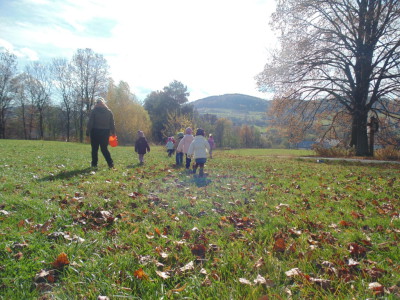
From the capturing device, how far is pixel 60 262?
227 centimetres

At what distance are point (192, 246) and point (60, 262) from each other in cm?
127

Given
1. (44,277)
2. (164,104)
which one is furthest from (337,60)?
(164,104)

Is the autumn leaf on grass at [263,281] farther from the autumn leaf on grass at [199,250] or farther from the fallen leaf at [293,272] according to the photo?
the autumn leaf on grass at [199,250]

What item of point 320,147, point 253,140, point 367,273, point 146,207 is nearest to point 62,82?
point 320,147

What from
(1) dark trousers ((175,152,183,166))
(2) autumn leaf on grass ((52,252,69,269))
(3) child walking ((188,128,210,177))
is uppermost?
(3) child walking ((188,128,210,177))

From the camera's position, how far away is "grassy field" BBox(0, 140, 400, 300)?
6.54 feet

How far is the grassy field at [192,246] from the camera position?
199 centimetres

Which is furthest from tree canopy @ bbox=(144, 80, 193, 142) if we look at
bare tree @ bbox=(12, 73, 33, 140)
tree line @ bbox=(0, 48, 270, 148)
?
bare tree @ bbox=(12, 73, 33, 140)

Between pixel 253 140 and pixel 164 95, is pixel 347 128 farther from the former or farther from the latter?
pixel 253 140

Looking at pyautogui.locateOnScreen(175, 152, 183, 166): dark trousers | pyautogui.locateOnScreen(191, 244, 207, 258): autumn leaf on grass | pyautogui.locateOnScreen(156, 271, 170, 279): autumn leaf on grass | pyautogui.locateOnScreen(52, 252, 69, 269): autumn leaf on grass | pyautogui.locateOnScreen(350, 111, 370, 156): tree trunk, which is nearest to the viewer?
pyautogui.locateOnScreen(156, 271, 170, 279): autumn leaf on grass

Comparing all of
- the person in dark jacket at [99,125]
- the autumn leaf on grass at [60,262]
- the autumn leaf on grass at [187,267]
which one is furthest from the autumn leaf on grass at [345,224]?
the person in dark jacket at [99,125]

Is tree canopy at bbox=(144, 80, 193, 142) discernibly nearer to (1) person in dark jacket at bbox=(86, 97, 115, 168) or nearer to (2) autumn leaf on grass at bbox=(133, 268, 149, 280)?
(1) person in dark jacket at bbox=(86, 97, 115, 168)

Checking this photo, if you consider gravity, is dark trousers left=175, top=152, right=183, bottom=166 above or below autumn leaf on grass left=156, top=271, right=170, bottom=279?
above

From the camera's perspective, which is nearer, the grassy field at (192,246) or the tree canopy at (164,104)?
the grassy field at (192,246)
